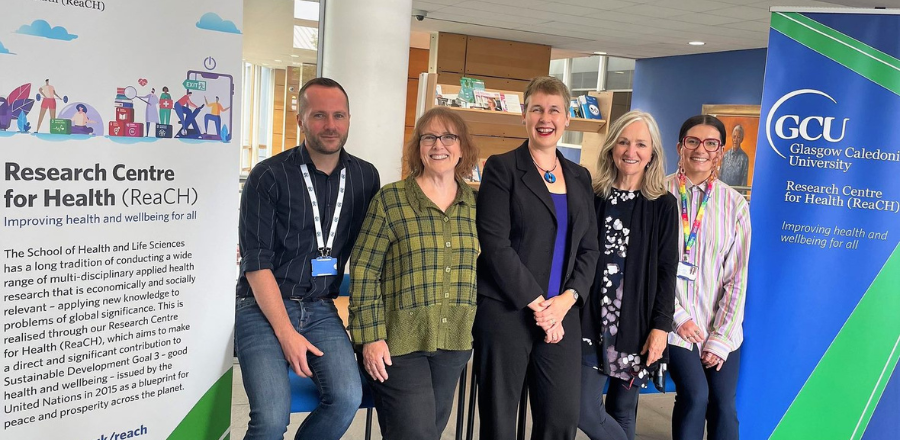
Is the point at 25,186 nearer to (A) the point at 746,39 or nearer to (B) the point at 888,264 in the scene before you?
(B) the point at 888,264

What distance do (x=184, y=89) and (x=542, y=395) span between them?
1512 mm

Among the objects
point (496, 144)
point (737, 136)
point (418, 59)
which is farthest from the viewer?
point (418, 59)

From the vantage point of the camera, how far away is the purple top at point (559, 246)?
2297 mm

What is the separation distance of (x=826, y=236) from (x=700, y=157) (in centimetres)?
68

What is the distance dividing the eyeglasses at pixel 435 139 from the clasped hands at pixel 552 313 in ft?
1.99

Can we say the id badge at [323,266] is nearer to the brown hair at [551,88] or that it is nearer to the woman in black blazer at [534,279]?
the woman in black blazer at [534,279]

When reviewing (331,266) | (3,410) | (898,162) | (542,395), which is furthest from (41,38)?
(898,162)

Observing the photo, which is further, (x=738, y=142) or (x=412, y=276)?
(x=738, y=142)

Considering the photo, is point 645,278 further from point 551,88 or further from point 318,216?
point 318,216

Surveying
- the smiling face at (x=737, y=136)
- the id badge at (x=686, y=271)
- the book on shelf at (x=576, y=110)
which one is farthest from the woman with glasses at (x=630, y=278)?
the smiling face at (x=737, y=136)

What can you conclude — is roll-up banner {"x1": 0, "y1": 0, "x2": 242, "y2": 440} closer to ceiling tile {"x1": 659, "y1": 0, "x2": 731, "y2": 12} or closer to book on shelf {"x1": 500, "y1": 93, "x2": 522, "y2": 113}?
book on shelf {"x1": 500, "y1": 93, "x2": 522, "y2": 113}

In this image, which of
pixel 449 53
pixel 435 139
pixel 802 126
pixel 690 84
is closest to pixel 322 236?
pixel 435 139

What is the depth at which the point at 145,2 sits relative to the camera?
1.75 metres

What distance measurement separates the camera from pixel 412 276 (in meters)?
2.17
